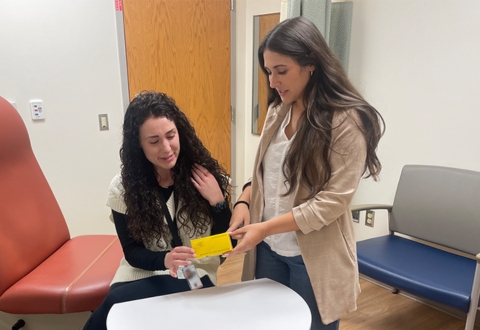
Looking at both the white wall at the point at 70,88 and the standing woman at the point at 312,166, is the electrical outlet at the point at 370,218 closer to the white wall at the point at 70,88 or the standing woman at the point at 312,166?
the standing woman at the point at 312,166

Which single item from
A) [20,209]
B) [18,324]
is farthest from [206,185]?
[18,324]

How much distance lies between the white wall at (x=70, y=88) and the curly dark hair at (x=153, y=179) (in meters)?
1.40

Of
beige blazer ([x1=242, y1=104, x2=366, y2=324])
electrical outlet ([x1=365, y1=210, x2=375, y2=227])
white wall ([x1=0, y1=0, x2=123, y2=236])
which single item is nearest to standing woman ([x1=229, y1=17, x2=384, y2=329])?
beige blazer ([x1=242, y1=104, x2=366, y2=324])

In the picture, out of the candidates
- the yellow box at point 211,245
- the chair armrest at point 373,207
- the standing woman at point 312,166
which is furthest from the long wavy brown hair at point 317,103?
the chair armrest at point 373,207

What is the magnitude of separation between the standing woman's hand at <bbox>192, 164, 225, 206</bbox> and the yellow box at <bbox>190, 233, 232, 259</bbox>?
30 centimetres

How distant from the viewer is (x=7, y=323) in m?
1.68

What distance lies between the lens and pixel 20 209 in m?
1.70

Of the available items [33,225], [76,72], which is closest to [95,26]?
[76,72]

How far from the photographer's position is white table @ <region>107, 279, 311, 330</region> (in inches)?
38.4

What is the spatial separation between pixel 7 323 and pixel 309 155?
1.53 m

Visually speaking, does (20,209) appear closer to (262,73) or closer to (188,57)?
(188,57)

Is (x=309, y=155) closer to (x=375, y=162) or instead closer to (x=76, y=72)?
(x=375, y=162)

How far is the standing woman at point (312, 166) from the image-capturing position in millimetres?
1075

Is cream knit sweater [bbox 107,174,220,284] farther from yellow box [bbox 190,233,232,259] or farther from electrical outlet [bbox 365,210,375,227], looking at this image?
electrical outlet [bbox 365,210,375,227]
